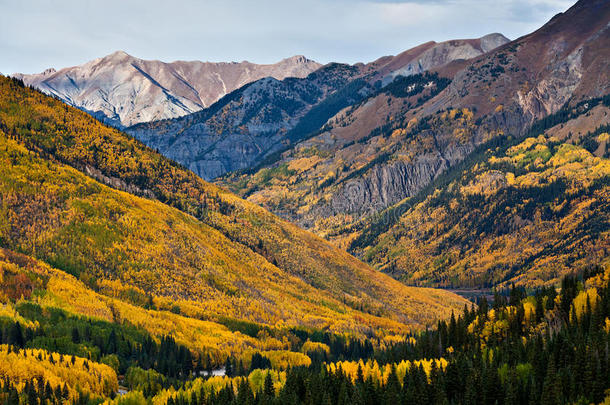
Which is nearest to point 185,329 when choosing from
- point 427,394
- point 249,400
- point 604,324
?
point 249,400

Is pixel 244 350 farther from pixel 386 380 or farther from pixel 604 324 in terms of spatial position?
pixel 604 324

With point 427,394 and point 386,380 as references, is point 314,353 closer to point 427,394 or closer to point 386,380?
point 386,380

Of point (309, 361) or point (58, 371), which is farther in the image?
point (309, 361)

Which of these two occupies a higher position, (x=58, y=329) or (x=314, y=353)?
(x=58, y=329)

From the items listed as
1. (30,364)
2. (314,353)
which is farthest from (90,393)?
(314,353)

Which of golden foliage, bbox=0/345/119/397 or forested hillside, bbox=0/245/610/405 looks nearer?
forested hillside, bbox=0/245/610/405

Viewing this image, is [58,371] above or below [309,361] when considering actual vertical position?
above

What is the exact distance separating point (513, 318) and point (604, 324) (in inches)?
1092

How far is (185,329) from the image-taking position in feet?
602

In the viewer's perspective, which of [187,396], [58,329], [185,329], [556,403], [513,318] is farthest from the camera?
[185,329]

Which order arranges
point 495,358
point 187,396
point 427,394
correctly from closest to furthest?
point 427,394 < point 187,396 < point 495,358

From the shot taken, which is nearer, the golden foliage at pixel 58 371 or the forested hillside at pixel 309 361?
the forested hillside at pixel 309 361

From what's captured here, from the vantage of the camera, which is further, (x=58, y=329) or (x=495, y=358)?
(x=58, y=329)

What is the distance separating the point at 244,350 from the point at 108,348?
42423 millimetres
